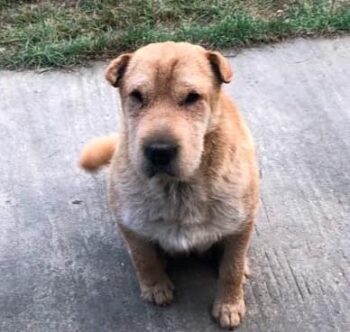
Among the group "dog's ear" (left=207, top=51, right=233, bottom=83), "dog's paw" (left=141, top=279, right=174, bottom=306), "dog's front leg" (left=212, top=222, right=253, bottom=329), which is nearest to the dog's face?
"dog's ear" (left=207, top=51, right=233, bottom=83)

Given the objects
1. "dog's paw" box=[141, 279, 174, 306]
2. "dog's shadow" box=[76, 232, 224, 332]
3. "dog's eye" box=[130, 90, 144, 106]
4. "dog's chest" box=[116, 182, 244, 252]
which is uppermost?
"dog's eye" box=[130, 90, 144, 106]

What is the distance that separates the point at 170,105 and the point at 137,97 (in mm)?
139

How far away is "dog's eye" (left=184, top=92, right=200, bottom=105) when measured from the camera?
3.01 metres

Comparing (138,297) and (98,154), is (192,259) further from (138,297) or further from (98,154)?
(98,154)

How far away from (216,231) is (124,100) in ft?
1.96

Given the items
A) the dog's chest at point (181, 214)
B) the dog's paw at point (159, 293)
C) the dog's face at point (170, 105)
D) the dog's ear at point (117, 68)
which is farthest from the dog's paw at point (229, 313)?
the dog's ear at point (117, 68)

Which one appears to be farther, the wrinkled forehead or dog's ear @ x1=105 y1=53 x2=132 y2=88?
dog's ear @ x1=105 y1=53 x2=132 y2=88

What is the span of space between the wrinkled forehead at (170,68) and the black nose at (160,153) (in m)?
0.22

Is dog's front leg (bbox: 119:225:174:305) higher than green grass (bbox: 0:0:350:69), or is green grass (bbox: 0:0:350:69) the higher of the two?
dog's front leg (bbox: 119:225:174:305)

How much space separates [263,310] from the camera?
345 centimetres

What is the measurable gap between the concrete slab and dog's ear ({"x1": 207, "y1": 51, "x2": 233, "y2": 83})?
915 millimetres

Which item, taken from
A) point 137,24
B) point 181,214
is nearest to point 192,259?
point 181,214

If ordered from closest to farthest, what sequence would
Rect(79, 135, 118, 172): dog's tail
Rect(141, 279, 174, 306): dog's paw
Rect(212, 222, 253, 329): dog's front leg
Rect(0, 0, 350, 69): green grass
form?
Rect(212, 222, 253, 329): dog's front leg, Rect(141, 279, 174, 306): dog's paw, Rect(79, 135, 118, 172): dog's tail, Rect(0, 0, 350, 69): green grass

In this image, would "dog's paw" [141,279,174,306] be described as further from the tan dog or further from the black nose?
the black nose
